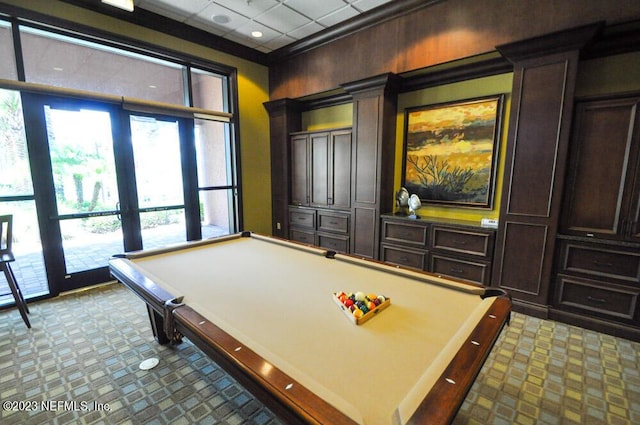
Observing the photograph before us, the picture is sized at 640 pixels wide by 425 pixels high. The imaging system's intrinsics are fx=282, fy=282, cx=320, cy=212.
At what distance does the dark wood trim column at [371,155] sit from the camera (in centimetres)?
346

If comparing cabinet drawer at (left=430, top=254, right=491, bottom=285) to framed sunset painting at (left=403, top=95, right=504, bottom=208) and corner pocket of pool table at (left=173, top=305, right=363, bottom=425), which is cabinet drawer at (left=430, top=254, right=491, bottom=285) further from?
corner pocket of pool table at (left=173, top=305, right=363, bottom=425)

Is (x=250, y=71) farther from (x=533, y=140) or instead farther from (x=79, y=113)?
(x=533, y=140)

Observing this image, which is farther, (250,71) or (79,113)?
(250,71)

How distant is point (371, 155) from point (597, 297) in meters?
2.57

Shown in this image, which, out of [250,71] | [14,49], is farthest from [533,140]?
[14,49]

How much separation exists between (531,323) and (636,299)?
2.52 feet

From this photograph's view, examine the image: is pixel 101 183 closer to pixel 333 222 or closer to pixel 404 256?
pixel 333 222

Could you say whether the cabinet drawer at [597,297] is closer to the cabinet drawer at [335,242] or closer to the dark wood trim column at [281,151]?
the cabinet drawer at [335,242]

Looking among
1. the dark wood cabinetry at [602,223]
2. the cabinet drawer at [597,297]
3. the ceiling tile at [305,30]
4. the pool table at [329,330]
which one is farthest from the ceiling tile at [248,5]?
the cabinet drawer at [597,297]

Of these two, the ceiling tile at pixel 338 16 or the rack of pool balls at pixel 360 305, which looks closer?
the rack of pool balls at pixel 360 305

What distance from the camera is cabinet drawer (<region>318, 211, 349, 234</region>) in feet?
13.2

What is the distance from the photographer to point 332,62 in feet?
12.6

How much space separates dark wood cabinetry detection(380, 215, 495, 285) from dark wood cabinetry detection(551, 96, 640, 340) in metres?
0.61

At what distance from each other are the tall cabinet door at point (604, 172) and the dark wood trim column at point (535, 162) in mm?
143
